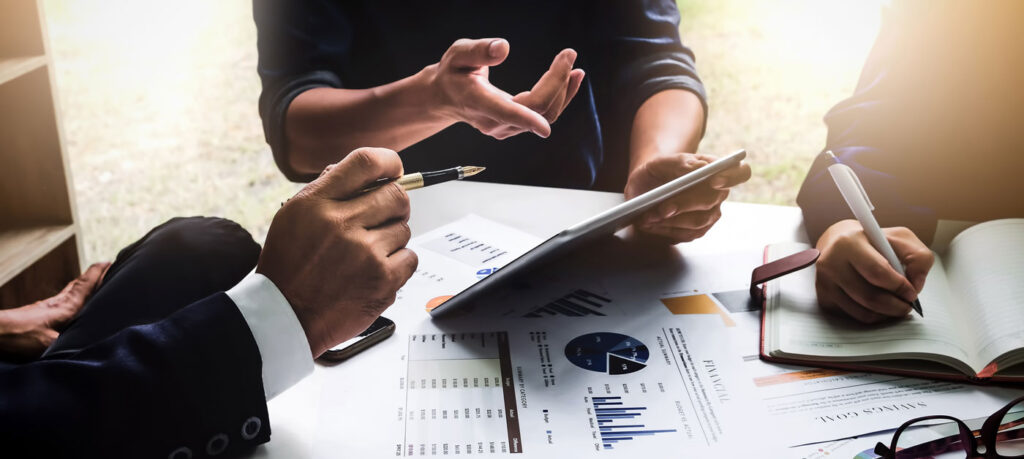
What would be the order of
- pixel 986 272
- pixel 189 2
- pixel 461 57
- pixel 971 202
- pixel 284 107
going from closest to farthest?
pixel 986 272, pixel 461 57, pixel 284 107, pixel 971 202, pixel 189 2

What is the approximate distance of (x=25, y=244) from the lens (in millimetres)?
1663

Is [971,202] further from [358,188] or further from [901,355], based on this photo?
[358,188]

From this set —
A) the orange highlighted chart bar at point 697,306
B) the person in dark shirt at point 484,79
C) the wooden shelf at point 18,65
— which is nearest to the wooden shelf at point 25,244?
the wooden shelf at point 18,65

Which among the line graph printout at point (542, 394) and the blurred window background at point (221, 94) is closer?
the line graph printout at point (542, 394)

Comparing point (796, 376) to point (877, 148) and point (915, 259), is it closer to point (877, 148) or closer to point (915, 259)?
point (915, 259)

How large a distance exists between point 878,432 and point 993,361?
0.17 m

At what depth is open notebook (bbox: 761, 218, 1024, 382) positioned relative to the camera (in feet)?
2.55

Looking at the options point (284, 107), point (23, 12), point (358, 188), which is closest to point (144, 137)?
point (23, 12)

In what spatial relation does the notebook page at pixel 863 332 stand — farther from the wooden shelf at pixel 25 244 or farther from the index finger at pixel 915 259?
the wooden shelf at pixel 25 244

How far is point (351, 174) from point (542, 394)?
28cm

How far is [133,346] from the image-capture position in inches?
24.9

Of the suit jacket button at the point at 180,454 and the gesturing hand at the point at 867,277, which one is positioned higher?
the gesturing hand at the point at 867,277

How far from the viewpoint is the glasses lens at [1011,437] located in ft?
2.23

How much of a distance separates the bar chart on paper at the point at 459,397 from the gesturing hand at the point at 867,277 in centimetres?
38
